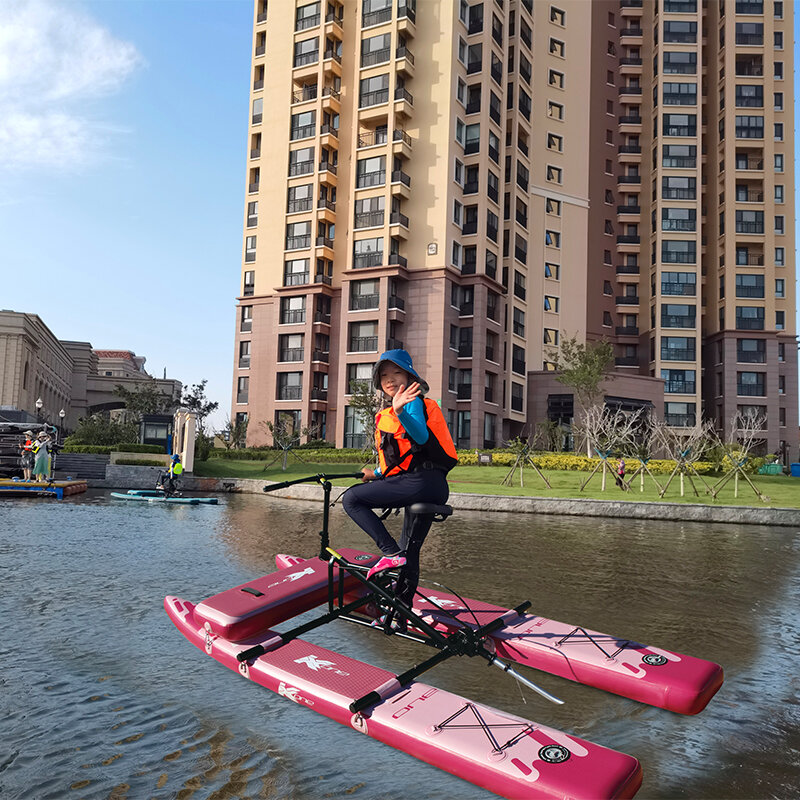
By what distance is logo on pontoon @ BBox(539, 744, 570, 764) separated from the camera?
3.75 m

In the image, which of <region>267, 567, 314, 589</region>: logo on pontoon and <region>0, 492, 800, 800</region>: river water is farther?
<region>267, 567, 314, 589</region>: logo on pontoon

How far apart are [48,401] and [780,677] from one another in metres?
88.4

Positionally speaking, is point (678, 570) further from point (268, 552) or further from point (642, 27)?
point (642, 27)

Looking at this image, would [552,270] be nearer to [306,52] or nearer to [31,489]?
[306,52]

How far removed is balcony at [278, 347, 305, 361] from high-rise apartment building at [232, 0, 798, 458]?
15 centimetres

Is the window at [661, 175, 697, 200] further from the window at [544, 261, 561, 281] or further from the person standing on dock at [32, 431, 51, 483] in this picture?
the person standing on dock at [32, 431, 51, 483]

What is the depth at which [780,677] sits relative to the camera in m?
5.92

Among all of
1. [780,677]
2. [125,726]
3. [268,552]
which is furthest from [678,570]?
[125,726]

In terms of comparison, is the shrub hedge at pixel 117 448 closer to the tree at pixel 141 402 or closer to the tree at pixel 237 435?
the tree at pixel 237 435

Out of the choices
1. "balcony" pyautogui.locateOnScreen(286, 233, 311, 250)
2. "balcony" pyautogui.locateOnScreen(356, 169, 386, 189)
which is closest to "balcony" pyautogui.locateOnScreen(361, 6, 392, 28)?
"balcony" pyautogui.locateOnScreen(356, 169, 386, 189)

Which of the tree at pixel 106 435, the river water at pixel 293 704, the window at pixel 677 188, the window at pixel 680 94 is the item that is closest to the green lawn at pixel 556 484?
the tree at pixel 106 435

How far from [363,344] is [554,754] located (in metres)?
40.9

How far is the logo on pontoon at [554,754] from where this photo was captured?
12.3 ft

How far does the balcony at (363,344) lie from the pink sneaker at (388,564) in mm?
37972
